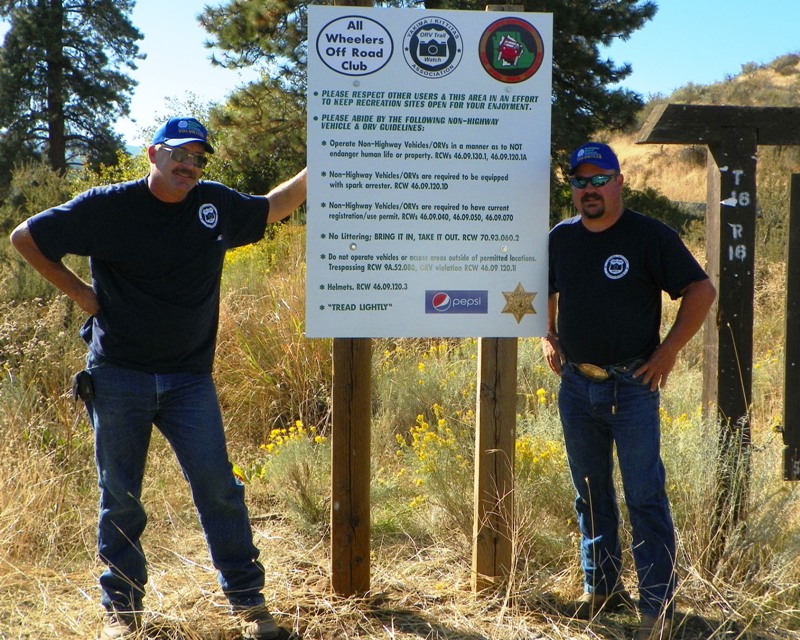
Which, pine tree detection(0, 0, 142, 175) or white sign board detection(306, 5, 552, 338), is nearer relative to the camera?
white sign board detection(306, 5, 552, 338)

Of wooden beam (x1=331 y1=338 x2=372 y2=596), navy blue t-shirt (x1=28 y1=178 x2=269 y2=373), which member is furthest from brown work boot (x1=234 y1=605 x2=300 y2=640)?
navy blue t-shirt (x1=28 y1=178 x2=269 y2=373)

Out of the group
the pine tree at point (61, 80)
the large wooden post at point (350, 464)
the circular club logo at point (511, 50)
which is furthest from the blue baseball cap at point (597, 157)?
the pine tree at point (61, 80)

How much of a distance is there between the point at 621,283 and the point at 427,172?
917mm

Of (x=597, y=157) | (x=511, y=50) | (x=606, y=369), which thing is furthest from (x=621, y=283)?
(x=511, y=50)

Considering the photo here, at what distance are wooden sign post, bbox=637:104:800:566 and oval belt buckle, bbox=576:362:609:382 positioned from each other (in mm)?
859

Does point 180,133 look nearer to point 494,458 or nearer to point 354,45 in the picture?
Answer: point 354,45

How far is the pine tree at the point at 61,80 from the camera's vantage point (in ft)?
95.7

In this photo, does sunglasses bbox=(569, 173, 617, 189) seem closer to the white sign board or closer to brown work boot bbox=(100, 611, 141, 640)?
the white sign board

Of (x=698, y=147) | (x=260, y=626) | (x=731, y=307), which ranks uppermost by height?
(x=698, y=147)

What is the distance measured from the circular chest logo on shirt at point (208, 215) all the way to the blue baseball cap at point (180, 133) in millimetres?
226

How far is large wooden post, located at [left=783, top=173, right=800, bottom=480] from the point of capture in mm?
4016

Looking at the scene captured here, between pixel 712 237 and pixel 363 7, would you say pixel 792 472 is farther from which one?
pixel 363 7

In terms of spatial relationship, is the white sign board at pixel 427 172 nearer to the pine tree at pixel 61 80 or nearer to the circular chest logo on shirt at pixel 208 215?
the circular chest logo on shirt at pixel 208 215

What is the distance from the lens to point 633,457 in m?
3.35
